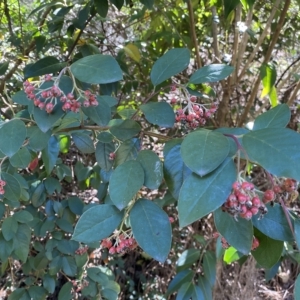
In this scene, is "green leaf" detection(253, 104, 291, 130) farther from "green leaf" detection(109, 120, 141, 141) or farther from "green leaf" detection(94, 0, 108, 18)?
"green leaf" detection(94, 0, 108, 18)

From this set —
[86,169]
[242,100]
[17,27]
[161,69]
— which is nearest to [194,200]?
[161,69]

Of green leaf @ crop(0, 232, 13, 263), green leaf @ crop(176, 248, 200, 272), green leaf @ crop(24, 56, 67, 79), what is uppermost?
green leaf @ crop(24, 56, 67, 79)

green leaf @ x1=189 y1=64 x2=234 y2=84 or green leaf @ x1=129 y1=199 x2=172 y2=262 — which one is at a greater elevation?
green leaf @ x1=189 y1=64 x2=234 y2=84

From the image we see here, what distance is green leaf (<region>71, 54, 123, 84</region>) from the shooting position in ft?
1.71

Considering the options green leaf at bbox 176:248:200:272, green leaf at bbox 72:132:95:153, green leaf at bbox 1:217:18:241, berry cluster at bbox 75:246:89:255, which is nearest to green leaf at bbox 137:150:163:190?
green leaf at bbox 72:132:95:153

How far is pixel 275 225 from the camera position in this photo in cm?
46

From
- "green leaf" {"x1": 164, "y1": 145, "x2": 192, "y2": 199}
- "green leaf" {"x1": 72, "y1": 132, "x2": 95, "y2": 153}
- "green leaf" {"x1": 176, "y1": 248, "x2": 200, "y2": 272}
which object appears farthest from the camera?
"green leaf" {"x1": 176, "y1": 248, "x2": 200, "y2": 272}

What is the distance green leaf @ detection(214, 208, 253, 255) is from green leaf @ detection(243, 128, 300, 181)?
0.09m

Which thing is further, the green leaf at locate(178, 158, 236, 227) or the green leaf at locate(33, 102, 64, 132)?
the green leaf at locate(33, 102, 64, 132)

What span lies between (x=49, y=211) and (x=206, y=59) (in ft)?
3.75

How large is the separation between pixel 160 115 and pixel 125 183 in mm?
147

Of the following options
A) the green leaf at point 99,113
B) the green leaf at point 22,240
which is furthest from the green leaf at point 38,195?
the green leaf at point 99,113

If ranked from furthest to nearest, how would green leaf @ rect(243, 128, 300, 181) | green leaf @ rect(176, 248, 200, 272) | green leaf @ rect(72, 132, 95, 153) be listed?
1. green leaf @ rect(176, 248, 200, 272)
2. green leaf @ rect(72, 132, 95, 153)
3. green leaf @ rect(243, 128, 300, 181)

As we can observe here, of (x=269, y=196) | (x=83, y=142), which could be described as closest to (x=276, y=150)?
(x=269, y=196)
